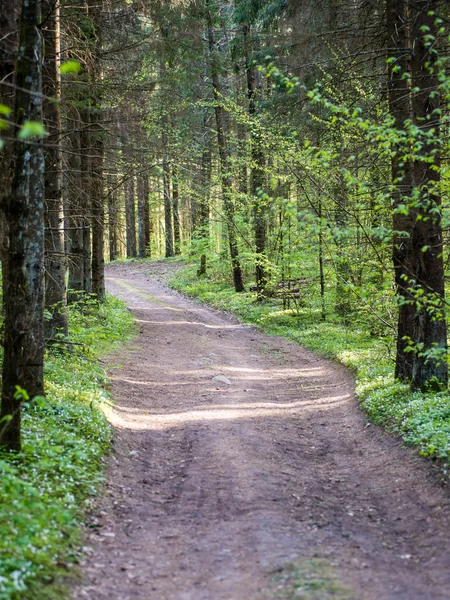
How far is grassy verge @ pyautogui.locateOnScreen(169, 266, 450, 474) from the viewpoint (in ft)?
28.0

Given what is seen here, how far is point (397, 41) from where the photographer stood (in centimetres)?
1036

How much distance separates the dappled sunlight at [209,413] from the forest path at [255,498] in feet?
0.15

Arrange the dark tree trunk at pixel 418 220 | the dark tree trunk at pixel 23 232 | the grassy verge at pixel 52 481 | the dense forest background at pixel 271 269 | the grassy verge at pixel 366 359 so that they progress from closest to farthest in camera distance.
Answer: the grassy verge at pixel 52 481, the dark tree trunk at pixel 23 232, the dense forest background at pixel 271 269, the grassy verge at pixel 366 359, the dark tree trunk at pixel 418 220

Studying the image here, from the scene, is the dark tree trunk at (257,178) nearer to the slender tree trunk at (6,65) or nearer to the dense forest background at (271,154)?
the dense forest background at (271,154)

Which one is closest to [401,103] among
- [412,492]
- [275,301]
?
[412,492]

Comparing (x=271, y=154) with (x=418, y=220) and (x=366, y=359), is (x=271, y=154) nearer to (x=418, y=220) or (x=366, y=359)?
(x=366, y=359)

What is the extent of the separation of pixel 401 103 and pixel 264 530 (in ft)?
26.0

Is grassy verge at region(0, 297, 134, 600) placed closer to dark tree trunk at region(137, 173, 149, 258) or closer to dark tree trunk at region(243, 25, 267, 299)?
dark tree trunk at region(243, 25, 267, 299)

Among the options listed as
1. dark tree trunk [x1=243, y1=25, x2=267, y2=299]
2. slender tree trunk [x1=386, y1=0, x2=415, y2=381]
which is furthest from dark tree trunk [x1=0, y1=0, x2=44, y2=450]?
dark tree trunk [x1=243, y1=25, x2=267, y2=299]

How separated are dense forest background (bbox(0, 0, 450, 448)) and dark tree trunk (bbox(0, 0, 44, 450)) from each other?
21 millimetres

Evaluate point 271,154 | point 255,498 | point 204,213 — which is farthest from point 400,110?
point 204,213

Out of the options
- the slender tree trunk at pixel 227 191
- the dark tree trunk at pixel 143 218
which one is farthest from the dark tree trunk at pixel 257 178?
the dark tree trunk at pixel 143 218

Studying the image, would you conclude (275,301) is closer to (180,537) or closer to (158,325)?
(158,325)

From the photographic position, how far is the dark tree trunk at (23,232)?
5.81 m
